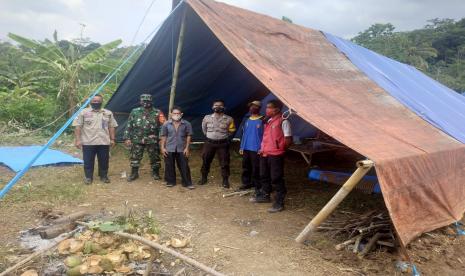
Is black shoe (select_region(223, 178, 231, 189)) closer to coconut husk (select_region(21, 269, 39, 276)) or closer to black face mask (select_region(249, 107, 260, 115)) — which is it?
black face mask (select_region(249, 107, 260, 115))

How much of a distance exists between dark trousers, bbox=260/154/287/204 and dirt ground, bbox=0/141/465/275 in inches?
11.5

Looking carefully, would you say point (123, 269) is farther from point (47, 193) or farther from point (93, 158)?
point (93, 158)

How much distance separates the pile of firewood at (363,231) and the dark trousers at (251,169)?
1338mm

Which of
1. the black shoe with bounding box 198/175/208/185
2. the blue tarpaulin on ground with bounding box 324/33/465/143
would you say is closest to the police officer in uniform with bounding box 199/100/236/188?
the black shoe with bounding box 198/175/208/185

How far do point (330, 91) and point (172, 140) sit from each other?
2499 millimetres

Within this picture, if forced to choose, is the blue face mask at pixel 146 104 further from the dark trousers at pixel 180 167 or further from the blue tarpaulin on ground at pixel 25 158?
the blue tarpaulin on ground at pixel 25 158

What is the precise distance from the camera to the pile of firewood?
4.04 metres

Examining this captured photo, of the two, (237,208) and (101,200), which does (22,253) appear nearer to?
(101,200)

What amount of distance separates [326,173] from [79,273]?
372 cm

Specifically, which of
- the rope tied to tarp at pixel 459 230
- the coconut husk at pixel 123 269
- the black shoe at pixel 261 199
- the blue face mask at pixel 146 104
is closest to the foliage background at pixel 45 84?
the blue face mask at pixel 146 104

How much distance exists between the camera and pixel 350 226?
4.43 meters

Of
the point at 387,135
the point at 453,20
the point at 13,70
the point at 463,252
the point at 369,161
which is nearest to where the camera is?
the point at 369,161

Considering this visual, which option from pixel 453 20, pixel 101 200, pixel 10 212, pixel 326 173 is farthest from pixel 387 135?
pixel 453 20

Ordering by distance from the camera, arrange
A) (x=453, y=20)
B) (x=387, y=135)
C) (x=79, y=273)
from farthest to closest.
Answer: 1. (x=453, y=20)
2. (x=387, y=135)
3. (x=79, y=273)
